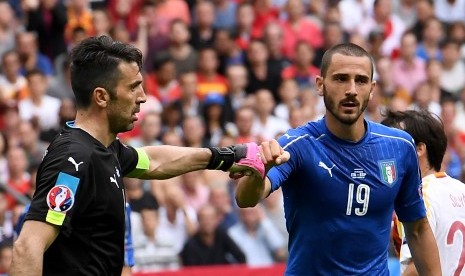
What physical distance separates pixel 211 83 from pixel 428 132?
24.8ft

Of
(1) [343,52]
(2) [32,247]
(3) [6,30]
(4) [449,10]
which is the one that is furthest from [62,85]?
(2) [32,247]

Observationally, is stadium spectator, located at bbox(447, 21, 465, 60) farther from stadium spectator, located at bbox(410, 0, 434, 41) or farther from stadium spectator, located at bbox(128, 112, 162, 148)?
stadium spectator, located at bbox(128, 112, 162, 148)

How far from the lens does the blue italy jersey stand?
6770 millimetres

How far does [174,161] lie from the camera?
694 cm

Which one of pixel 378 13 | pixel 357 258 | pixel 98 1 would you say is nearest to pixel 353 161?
pixel 357 258

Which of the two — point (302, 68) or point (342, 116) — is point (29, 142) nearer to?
point (302, 68)

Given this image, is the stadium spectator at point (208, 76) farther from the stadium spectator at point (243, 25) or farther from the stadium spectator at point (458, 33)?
the stadium spectator at point (458, 33)

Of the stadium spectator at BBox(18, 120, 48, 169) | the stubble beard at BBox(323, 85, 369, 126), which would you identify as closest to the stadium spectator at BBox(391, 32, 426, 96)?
the stadium spectator at BBox(18, 120, 48, 169)

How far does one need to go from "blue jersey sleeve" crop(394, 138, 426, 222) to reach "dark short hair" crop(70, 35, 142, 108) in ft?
6.44

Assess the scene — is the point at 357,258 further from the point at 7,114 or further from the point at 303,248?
the point at 7,114

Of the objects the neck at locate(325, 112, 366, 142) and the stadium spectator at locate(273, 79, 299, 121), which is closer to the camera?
the neck at locate(325, 112, 366, 142)

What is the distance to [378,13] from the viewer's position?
17.3 metres

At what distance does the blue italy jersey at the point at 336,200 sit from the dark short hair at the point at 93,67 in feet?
3.78

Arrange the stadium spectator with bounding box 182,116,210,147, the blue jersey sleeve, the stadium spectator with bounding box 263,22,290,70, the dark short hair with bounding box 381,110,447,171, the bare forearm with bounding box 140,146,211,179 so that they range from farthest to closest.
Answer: the stadium spectator with bounding box 263,22,290,70 < the stadium spectator with bounding box 182,116,210,147 < the dark short hair with bounding box 381,110,447,171 < the blue jersey sleeve < the bare forearm with bounding box 140,146,211,179
